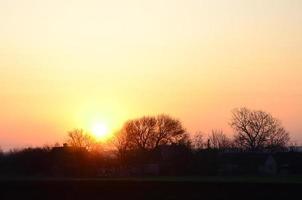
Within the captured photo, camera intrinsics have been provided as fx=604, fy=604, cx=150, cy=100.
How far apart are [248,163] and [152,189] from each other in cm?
7025

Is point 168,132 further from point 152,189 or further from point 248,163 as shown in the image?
point 152,189

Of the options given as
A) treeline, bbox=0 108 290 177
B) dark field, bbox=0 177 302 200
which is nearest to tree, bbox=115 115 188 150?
treeline, bbox=0 108 290 177

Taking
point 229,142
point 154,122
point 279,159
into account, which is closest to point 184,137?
point 154,122

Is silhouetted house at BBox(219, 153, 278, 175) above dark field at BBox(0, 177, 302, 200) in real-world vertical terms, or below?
above

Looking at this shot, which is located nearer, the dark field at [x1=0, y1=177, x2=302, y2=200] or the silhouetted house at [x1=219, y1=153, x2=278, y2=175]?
the dark field at [x1=0, y1=177, x2=302, y2=200]

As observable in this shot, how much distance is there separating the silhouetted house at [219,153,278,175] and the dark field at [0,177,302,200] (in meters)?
59.2

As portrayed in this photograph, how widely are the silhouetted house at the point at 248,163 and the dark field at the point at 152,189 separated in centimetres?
5921

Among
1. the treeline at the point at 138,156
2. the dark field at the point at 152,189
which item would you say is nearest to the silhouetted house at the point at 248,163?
Result: the treeline at the point at 138,156

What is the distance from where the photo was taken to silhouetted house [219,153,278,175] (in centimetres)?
9639

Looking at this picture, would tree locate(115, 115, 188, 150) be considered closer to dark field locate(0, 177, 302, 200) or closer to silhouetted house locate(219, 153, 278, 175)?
silhouetted house locate(219, 153, 278, 175)

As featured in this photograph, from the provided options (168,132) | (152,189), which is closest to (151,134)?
(168,132)

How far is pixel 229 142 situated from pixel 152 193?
106 m

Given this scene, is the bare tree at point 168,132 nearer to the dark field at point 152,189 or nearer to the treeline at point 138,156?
the treeline at point 138,156

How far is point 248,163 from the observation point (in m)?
101
